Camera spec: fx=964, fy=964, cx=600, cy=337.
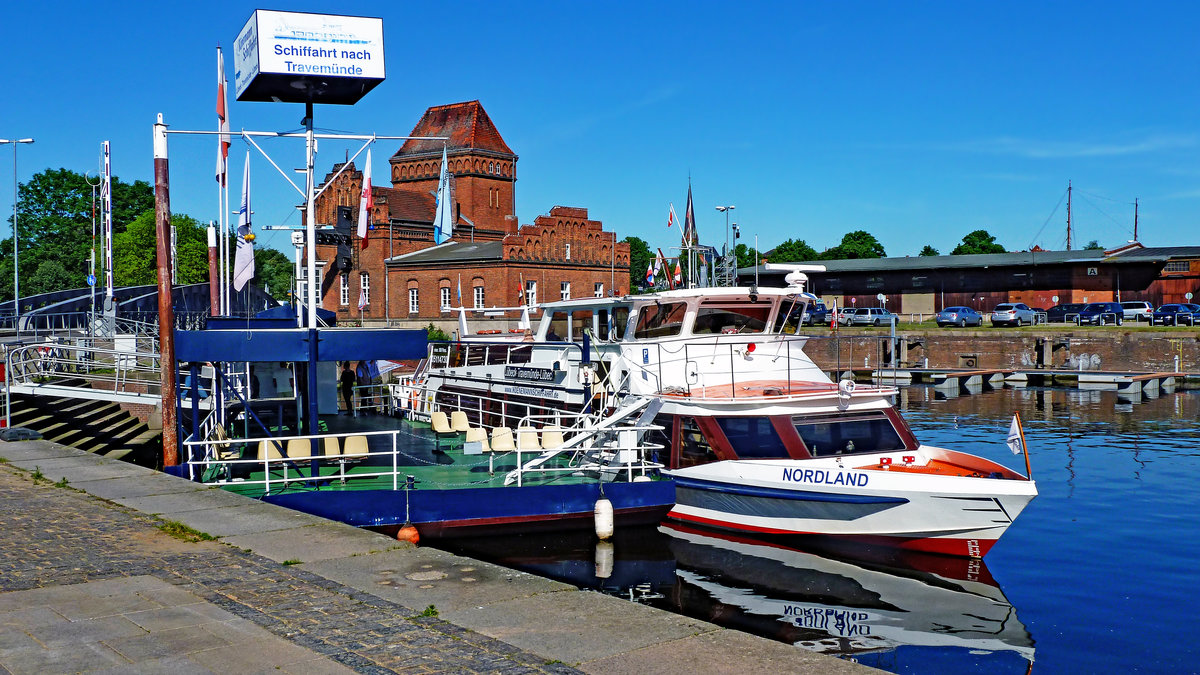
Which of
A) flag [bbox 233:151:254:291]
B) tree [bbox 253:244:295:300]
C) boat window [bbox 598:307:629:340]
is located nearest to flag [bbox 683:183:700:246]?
boat window [bbox 598:307:629:340]

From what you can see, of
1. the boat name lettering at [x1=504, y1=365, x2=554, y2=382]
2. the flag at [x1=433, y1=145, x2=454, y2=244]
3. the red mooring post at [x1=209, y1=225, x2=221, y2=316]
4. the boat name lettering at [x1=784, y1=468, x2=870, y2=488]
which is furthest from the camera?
the red mooring post at [x1=209, y1=225, x2=221, y2=316]

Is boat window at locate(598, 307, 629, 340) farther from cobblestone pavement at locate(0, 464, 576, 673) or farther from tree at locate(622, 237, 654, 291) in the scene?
tree at locate(622, 237, 654, 291)

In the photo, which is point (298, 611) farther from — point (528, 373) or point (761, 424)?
point (528, 373)

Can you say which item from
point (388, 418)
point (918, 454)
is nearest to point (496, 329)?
point (388, 418)

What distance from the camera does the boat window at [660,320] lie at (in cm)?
2008

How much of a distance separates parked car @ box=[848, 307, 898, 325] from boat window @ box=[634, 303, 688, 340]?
166 ft

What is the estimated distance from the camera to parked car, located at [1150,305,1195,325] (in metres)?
59.5

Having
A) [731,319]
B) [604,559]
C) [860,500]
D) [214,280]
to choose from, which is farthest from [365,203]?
[860,500]

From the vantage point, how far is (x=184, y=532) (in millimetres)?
11555

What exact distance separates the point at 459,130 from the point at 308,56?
63.8 metres

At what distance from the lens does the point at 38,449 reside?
18.5 metres

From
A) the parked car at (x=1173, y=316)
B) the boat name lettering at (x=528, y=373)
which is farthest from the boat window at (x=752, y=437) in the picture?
the parked car at (x=1173, y=316)

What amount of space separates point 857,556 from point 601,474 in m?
4.92

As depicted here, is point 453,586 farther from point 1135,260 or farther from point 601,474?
point 1135,260
